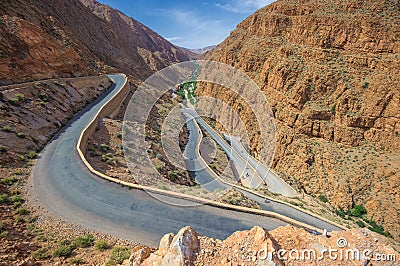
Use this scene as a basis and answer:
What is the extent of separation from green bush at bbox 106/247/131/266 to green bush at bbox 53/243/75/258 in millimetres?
1372

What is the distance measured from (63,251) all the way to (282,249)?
21.2 ft

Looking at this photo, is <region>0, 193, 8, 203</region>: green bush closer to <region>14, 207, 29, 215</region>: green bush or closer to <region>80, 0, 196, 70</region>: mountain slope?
<region>14, 207, 29, 215</region>: green bush

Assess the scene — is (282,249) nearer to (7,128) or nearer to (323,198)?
(7,128)

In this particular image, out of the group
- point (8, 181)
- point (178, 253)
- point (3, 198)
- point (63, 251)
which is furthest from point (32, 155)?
point (178, 253)

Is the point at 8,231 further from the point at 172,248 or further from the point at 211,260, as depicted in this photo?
the point at 211,260

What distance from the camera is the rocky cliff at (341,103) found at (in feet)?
75.4

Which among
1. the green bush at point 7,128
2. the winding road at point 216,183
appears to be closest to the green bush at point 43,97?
the green bush at point 7,128

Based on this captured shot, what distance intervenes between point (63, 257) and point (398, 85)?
117 ft

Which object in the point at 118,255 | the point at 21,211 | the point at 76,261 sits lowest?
the point at 76,261

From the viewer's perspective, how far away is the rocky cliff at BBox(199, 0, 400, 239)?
23.0 meters

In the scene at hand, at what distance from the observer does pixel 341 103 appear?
27.8 m

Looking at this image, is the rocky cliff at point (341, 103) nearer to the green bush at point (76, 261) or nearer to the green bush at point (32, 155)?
the green bush at point (76, 261)

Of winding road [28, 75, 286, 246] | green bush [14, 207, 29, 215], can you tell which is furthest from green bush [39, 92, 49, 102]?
green bush [14, 207, 29, 215]

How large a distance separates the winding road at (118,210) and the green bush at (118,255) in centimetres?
75
